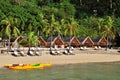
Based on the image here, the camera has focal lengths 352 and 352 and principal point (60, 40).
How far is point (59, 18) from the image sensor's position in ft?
336

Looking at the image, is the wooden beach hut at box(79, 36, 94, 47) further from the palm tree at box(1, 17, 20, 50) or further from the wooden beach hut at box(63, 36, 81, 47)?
the palm tree at box(1, 17, 20, 50)

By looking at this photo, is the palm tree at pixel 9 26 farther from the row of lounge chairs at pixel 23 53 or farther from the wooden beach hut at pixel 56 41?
the wooden beach hut at pixel 56 41

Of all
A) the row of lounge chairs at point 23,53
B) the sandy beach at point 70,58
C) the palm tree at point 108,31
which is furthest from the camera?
the palm tree at point 108,31

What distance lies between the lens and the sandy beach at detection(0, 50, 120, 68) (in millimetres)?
58312

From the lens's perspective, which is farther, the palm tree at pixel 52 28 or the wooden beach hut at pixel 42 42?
the wooden beach hut at pixel 42 42

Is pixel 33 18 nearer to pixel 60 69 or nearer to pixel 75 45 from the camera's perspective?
pixel 75 45

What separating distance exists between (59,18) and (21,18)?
2469 cm

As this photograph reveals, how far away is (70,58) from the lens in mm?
66312

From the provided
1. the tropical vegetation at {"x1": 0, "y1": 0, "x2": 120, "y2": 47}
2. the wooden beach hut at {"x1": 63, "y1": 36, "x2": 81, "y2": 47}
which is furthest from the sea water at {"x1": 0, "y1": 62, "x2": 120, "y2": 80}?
the wooden beach hut at {"x1": 63, "y1": 36, "x2": 81, "y2": 47}

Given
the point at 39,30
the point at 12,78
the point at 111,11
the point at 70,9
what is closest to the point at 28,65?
the point at 12,78

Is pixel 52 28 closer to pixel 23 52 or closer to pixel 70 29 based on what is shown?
pixel 70 29

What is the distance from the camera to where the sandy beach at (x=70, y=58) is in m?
58.3

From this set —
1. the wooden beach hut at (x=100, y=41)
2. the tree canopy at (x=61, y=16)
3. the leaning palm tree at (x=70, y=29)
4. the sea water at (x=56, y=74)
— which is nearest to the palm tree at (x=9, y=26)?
the tree canopy at (x=61, y=16)

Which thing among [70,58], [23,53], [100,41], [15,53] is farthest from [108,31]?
[15,53]
